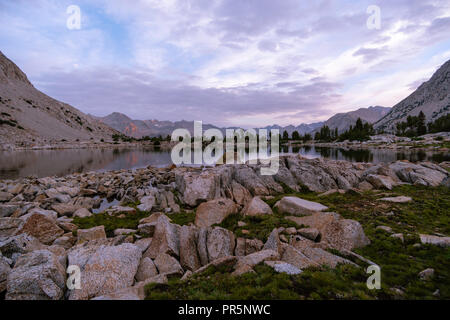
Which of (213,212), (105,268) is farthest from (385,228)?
(105,268)

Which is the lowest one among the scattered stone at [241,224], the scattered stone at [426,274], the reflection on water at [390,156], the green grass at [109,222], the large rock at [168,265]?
the green grass at [109,222]

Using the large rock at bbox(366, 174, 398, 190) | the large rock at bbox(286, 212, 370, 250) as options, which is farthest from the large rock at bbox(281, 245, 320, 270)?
the large rock at bbox(366, 174, 398, 190)

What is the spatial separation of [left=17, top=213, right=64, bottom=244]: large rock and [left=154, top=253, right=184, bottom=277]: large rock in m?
9.28

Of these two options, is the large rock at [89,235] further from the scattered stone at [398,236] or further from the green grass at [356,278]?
the scattered stone at [398,236]

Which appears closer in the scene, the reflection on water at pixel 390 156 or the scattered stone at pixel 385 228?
the scattered stone at pixel 385 228

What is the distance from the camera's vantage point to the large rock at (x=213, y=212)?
685 inches

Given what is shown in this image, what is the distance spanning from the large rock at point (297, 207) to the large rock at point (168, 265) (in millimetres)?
10376

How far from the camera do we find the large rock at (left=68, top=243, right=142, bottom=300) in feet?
29.2

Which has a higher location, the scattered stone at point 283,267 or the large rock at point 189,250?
the scattered stone at point 283,267

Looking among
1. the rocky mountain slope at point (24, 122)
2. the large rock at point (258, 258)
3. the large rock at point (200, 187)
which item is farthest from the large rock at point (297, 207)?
the rocky mountain slope at point (24, 122)

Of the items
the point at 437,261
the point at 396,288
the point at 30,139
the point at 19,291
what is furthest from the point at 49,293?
the point at 30,139

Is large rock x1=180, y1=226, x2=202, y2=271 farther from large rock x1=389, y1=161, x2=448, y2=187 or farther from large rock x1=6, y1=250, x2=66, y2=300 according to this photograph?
large rock x1=389, y1=161, x2=448, y2=187

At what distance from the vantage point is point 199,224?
56.3ft
